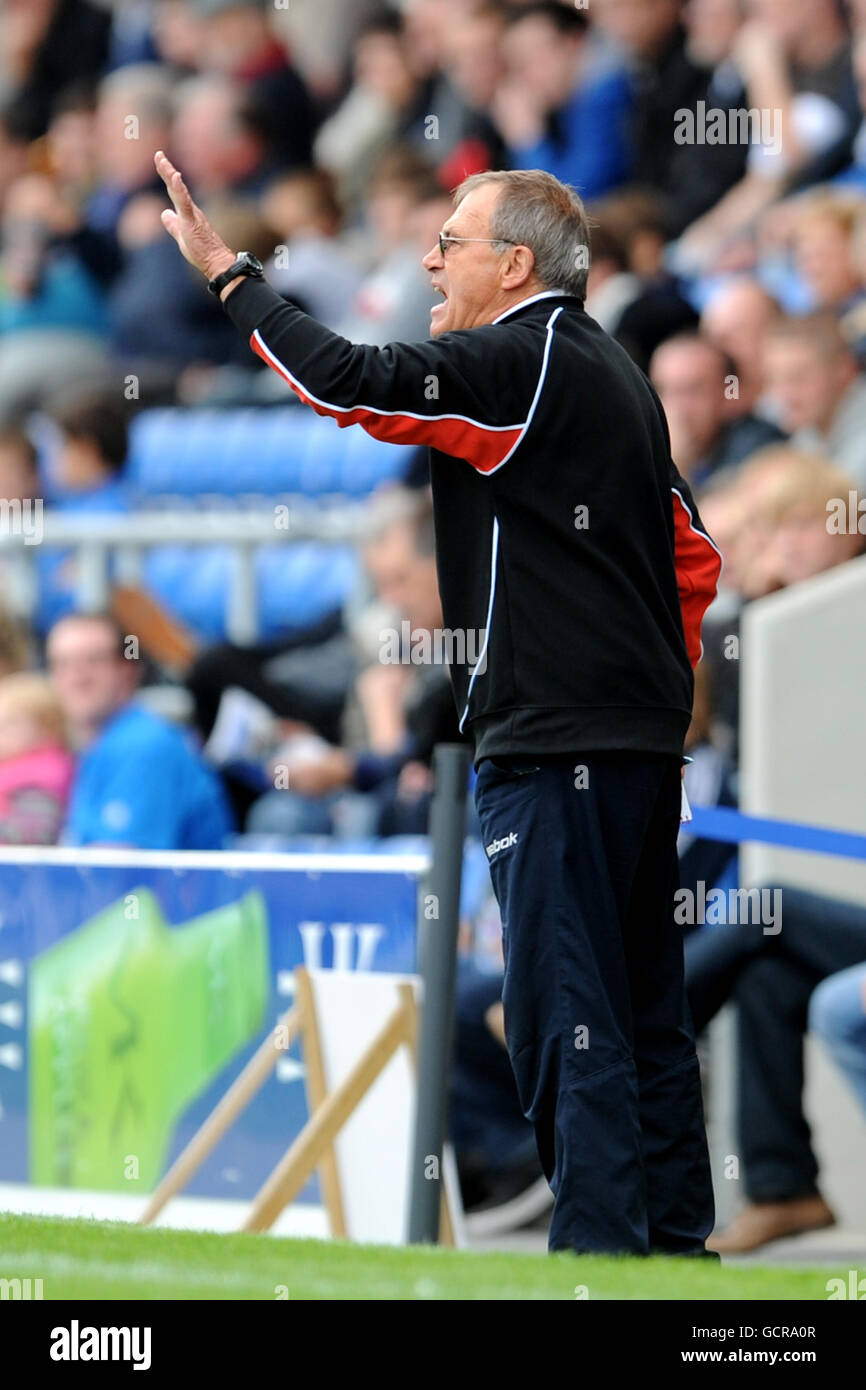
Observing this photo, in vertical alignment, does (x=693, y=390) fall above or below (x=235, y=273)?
above

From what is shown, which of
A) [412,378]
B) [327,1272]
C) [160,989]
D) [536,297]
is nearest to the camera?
[327,1272]

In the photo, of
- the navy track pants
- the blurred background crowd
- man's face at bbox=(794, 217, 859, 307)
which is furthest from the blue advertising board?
man's face at bbox=(794, 217, 859, 307)

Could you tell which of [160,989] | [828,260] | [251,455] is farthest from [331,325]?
[160,989]

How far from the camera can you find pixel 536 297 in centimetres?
400

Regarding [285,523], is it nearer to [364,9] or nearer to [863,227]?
[863,227]

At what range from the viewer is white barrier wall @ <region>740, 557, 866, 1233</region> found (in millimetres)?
6887

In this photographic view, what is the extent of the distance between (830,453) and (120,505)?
3.90m

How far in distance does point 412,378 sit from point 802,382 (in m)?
5.01

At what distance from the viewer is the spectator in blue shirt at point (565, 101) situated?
35.2 ft

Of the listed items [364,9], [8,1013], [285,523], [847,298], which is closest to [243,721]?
[285,523]

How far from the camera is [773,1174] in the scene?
6184 millimetres

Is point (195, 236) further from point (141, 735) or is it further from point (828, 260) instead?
point (828, 260)

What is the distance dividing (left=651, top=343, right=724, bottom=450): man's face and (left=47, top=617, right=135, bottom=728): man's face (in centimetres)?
233

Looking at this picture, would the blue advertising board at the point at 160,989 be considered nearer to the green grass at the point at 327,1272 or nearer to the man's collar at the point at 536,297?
the green grass at the point at 327,1272
